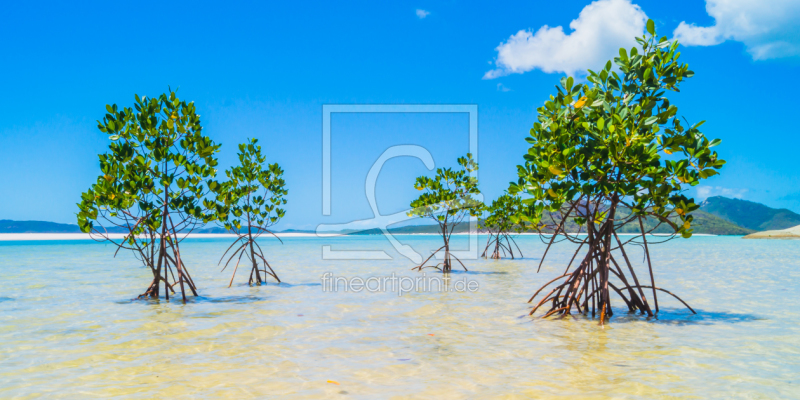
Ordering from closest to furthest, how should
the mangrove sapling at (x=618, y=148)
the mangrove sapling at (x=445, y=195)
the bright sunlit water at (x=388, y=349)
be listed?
the bright sunlit water at (x=388, y=349) < the mangrove sapling at (x=618, y=148) < the mangrove sapling at (x=445, y=195)

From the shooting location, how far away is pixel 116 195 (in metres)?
9.21

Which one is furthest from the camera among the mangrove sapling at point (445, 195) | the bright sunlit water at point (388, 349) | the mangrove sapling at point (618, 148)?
the mangrove sapling at point (445, 195)

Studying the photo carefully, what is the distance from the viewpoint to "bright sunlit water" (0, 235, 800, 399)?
5.09 metres

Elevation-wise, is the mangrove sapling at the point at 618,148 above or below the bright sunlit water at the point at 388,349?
above

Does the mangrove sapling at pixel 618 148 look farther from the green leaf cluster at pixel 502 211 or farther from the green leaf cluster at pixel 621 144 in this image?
the green leaf cluster at pixel 502 211

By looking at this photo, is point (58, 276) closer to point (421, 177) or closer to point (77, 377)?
point (421, 177)

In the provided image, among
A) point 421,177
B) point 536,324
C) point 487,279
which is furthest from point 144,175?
point 487,279

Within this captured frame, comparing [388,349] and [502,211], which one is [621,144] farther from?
[502,211]

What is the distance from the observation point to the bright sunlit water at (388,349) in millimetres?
5086

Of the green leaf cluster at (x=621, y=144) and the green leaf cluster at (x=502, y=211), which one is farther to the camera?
the green leaf cluster at (x=502, y=211)

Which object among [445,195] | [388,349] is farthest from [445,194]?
[388,349]

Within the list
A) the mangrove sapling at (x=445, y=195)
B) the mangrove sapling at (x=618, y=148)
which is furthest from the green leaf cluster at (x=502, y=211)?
the mangrove sapling at (x=618, y=148)

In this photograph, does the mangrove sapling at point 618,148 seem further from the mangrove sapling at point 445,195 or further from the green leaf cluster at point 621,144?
the mangrove sapling at point 445,195

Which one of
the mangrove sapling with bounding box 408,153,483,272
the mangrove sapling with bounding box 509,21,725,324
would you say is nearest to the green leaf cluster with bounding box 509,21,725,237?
the mangrove sapling with bounding box 509,21,725,324
